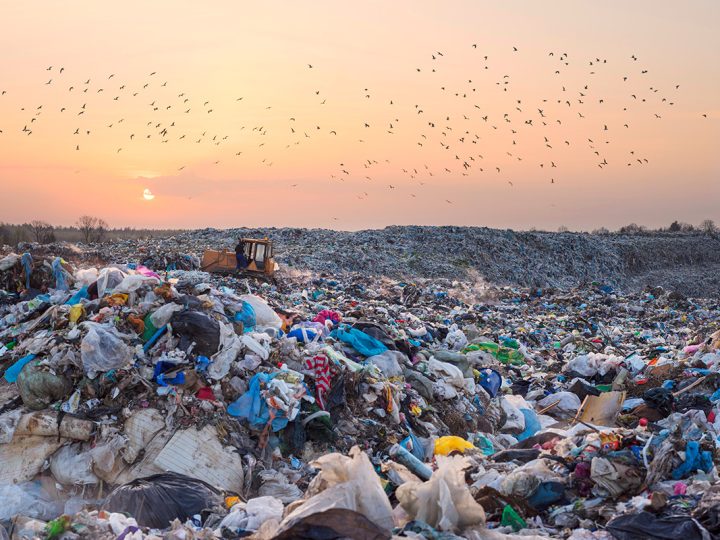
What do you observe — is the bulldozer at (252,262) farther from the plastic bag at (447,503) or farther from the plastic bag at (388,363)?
the plastic bag at (447,503)

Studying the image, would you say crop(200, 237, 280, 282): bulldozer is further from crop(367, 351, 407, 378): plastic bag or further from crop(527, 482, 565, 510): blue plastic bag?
crop(527, 482, 565, 510): blue plastic bag

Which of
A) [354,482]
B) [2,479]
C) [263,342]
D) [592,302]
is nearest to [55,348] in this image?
[2,479]

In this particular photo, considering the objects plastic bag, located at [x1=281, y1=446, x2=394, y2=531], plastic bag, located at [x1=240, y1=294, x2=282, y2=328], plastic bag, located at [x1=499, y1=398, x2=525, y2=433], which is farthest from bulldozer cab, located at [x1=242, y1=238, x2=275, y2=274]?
plastic bag, located at [x1=281, y1=446, x2=394, y2=531]

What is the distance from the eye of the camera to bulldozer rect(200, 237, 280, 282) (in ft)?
54.1

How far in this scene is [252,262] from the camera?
16500mm

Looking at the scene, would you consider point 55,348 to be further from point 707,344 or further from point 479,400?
point 707,344

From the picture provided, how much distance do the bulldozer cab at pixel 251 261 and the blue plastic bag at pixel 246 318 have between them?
912 cm

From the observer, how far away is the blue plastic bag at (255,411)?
581 cm

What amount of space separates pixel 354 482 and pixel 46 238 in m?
35.0

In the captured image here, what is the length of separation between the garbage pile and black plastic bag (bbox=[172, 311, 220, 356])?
0.6 inches

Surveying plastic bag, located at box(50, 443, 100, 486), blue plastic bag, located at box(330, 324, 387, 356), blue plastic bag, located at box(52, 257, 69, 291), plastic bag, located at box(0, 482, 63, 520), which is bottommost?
plastic bag, located at box(0, 482, 63, 520)

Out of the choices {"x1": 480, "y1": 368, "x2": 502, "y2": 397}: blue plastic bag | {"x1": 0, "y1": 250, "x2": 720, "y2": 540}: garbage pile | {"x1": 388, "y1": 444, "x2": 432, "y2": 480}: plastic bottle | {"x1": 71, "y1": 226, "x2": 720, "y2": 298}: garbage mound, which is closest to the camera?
{"x1": 0, "y1": 250, "x2": 720, "y2": 540}: garbage pile

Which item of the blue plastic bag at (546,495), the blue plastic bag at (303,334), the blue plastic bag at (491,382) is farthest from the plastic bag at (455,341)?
the blue plastic bag at (546,495)

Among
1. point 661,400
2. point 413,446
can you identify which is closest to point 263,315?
point 413,446
